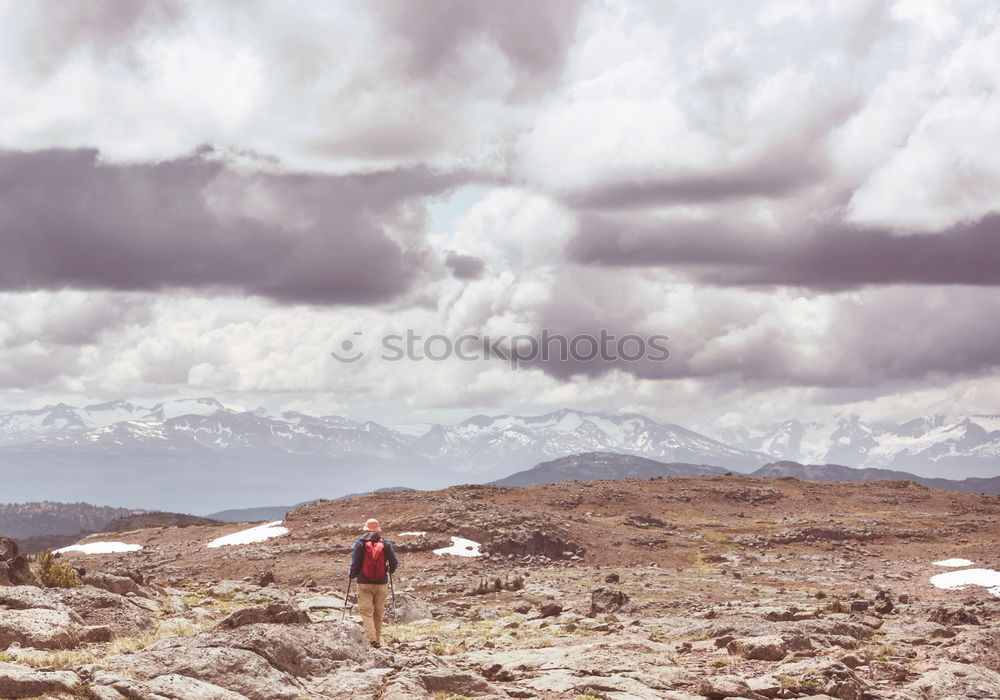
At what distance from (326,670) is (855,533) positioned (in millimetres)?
75301

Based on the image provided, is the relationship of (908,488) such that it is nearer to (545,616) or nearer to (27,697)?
(545,616)

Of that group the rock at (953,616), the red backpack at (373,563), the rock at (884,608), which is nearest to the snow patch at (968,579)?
the rock at (884,608)

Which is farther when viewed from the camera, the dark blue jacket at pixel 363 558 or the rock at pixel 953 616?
the rock at pixel 953 616

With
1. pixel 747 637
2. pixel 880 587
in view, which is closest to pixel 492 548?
pixel 880 587

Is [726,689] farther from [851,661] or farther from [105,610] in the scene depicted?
[105,610]

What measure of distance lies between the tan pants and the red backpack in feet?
0.85

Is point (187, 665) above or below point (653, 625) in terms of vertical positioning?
above

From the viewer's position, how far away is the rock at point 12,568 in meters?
28.1

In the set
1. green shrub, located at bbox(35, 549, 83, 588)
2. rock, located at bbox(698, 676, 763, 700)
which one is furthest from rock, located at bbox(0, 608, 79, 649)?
rock, located at bbox(698, 676, 763, 700)

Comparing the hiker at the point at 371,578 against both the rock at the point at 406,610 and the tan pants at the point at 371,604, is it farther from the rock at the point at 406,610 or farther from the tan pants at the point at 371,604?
the rock at the point at 406,610

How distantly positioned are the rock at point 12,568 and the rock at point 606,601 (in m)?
21.3

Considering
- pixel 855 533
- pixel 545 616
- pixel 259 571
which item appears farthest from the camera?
pixel 855 533

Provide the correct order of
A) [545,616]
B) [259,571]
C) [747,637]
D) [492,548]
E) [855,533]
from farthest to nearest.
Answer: [855,533], [492,548], [259,571], [545,616], [747,637]

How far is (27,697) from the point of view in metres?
14.1
